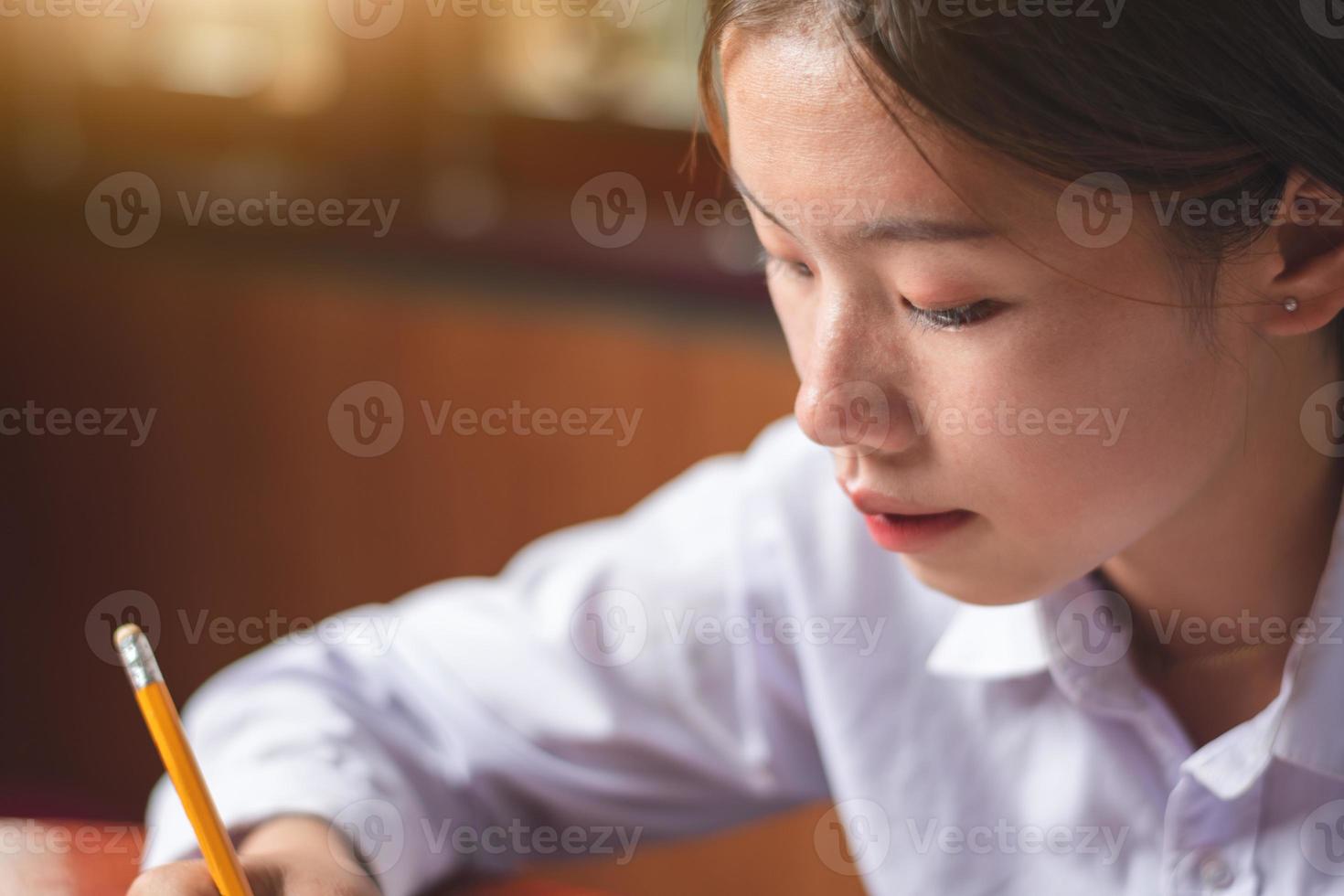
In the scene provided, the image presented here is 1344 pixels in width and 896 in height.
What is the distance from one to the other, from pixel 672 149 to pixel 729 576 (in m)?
1.05

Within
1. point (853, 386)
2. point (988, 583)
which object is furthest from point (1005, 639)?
point (853, 386)

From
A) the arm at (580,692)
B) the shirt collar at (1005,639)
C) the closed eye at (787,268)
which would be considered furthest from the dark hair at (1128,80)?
the arm at (580,692)

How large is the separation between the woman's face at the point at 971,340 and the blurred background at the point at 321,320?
1.04 meters

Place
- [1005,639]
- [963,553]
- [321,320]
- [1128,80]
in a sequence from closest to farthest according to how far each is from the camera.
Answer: [1128,80], [963,553], [1005,639], [321,320]

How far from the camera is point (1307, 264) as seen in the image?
0.63m

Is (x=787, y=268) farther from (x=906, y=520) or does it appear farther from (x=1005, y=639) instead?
(x=1005, y=639)

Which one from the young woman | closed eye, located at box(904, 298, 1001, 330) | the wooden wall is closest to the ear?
the young woman

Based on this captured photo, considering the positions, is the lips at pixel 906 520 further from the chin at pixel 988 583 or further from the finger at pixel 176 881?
the finger at pixel 176 881

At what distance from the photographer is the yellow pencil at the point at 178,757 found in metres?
0.55

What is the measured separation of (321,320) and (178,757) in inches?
58.8

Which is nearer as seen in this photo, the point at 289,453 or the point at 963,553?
the point at 963,553

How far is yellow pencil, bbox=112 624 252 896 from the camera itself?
0.55 metres

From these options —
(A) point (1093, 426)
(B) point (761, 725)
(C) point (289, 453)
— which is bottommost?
(C) point (289, 453)

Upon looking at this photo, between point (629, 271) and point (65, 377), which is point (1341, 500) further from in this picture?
point (65, 377)
